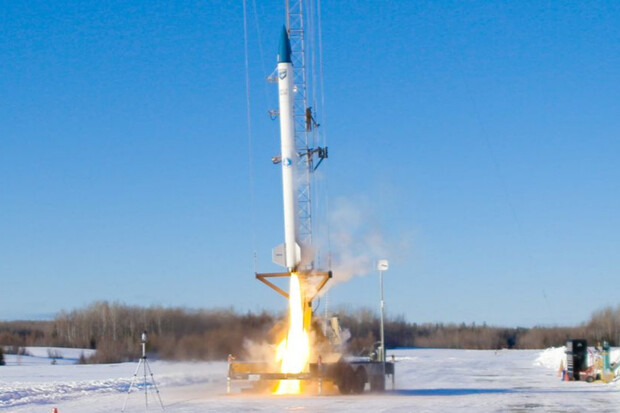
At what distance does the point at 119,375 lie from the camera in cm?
4409

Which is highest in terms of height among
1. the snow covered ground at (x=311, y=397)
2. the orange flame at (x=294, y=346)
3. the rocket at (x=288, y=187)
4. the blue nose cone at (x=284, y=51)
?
the blue nose cone at (x=284, y=51)

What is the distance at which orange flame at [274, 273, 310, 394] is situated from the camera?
97.1 feet

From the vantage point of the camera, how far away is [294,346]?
30047 mm

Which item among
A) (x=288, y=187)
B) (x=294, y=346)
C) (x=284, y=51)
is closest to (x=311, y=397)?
(x=294, y=346)

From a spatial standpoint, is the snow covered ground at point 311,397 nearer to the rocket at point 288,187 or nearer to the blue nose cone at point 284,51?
the rocket at point 288,187

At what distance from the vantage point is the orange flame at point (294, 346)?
29609mm

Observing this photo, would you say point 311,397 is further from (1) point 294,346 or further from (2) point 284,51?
(2) point 284,51

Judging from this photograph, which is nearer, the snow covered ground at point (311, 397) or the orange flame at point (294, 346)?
the snow covered ground at point (311, 397)

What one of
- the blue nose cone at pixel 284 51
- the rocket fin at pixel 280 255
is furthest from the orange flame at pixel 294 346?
the blue nose cone at pixel 284 51

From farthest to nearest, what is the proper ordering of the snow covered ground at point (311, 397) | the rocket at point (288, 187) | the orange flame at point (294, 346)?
the rocket at point (288, 187), the orange flame at point (294, 346), the snow covered ground at point (311, 397)

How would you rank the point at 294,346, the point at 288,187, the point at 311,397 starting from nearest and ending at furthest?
1. the point at 311,397
2. the point at 294,346
3. the point at 288,187

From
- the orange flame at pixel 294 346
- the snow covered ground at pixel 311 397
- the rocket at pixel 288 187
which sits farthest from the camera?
the rocket at pixel 288 187

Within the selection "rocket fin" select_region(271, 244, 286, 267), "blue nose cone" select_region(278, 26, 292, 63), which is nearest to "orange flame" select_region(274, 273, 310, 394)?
"rocket fin" select_region(271, 244, 286, 267)

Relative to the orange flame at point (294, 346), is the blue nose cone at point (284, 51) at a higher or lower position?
higher
